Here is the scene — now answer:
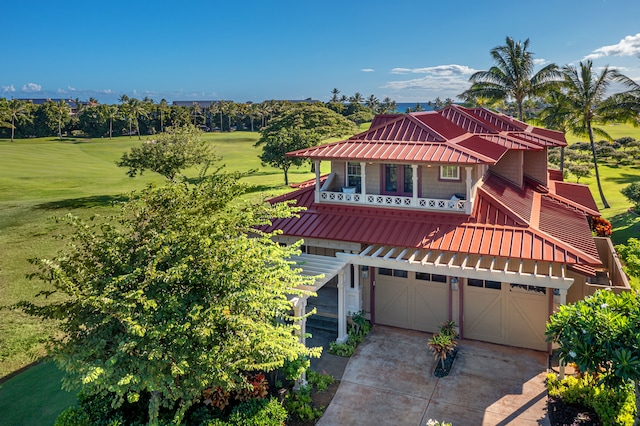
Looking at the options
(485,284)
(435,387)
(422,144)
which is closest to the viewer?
(435,387)

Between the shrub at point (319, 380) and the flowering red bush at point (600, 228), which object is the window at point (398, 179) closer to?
the shrub at point (319, 380)

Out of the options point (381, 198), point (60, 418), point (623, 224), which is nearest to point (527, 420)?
point (381, 198)

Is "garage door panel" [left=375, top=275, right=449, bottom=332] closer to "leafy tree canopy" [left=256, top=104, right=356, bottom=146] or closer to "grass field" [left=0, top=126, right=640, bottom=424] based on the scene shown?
"grass field" [left=0, top=126, right=640, bottom=424]

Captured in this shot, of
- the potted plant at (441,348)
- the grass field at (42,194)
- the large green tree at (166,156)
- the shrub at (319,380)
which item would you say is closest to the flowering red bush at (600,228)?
the potted plant at (441,348)

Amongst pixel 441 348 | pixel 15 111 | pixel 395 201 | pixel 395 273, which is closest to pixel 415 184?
pixel 395 201

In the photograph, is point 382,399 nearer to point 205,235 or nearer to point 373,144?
point 205,235

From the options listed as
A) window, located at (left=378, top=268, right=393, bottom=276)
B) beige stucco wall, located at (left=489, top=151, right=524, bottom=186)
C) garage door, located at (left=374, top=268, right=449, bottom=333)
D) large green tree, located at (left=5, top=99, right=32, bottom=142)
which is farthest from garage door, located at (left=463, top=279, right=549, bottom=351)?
large green tree, located at (left=5, top=99, right=32, bottom=142)

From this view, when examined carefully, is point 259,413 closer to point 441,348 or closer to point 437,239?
point 441,348
